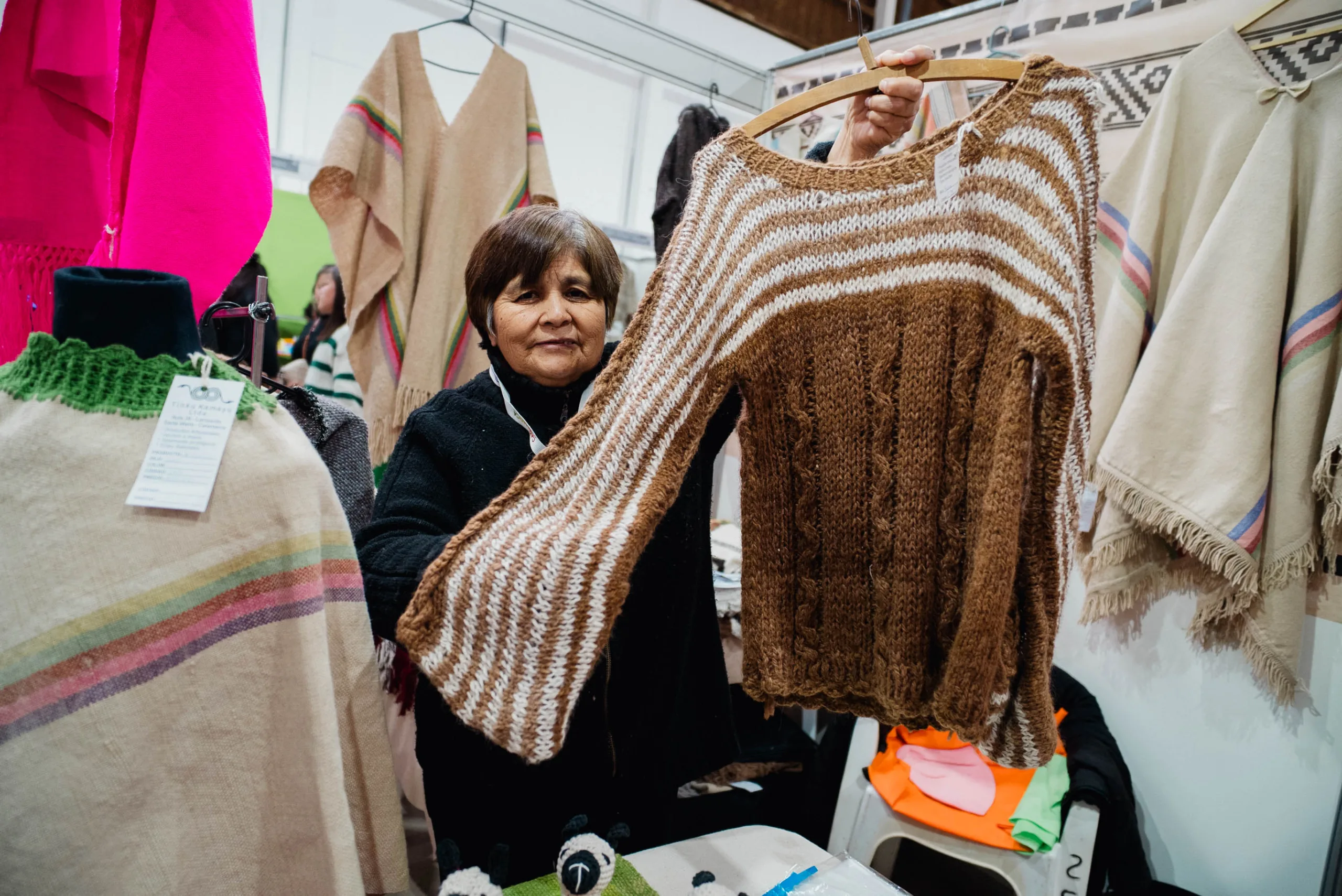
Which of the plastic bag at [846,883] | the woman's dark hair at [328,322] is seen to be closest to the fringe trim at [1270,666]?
the plastic bag at [846,883]

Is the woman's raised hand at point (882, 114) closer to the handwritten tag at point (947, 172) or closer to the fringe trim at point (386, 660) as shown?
the handwritten tag at point (947, 172)

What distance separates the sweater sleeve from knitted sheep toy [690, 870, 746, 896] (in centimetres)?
47

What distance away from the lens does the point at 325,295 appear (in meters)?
2.48

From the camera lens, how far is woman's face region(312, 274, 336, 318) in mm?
2434

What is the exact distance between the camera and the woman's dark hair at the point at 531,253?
959 mm

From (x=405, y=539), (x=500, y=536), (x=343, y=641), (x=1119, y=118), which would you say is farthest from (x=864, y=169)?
(x=1119, y=118)

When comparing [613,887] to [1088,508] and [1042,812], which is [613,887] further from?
[1088,508]

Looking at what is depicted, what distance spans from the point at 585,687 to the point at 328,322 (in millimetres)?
1912

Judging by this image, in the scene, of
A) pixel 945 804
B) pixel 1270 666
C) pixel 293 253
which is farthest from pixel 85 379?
pixel 293 253

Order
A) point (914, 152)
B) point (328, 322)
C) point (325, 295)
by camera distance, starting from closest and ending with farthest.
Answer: point (914, 152) < point (328, 322) < point (325, 295)

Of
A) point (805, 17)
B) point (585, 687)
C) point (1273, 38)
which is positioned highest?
point (805, 17)

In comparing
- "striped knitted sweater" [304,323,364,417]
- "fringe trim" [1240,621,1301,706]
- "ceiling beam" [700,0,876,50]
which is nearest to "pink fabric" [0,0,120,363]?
"striped knitted sweater" [304,323,364,417]

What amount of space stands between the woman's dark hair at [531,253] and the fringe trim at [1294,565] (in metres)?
1.30

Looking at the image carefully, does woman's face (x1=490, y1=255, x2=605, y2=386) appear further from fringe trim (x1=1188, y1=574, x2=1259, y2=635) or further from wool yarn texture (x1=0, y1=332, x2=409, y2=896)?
fringe trim (x1=1188, y1=574, x2=1259, y2=635)
